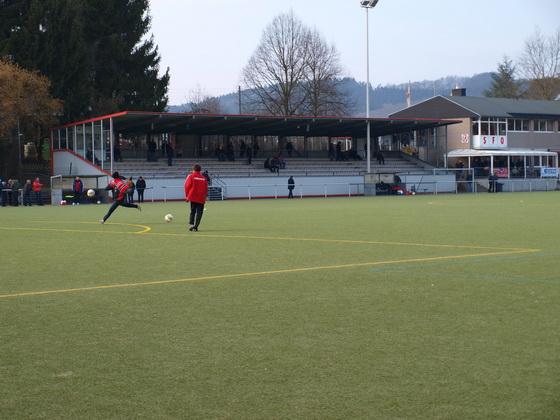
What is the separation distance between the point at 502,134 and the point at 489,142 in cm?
227

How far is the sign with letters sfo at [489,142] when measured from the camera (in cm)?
7556

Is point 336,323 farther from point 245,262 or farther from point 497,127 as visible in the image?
point 497,127

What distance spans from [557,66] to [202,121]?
173ft

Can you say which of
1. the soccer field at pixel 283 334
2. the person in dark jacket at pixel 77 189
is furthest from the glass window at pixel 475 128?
the soccer field at pixel 283 334

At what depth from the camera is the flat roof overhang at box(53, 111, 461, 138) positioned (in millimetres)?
55094

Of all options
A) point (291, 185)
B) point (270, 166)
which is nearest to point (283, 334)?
point (291, 185)

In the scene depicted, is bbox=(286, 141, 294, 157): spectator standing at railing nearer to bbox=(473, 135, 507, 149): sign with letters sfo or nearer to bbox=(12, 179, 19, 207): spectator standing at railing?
bbox=(473, 135, 507, 149): sign with letters sfo

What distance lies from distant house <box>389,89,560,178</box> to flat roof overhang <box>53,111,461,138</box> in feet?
18.6

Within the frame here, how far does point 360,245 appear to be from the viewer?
→ 621 inches

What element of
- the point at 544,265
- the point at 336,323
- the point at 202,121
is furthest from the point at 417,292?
the point at 202,121

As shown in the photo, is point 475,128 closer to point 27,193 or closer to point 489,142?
point 489,142

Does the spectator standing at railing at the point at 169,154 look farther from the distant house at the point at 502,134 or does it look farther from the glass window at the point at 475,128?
the glass window at the point at 475,128

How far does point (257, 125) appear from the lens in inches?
2441

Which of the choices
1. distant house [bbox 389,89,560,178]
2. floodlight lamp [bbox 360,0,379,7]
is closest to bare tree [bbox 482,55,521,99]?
distant house [bbox 389,89,560,178]
